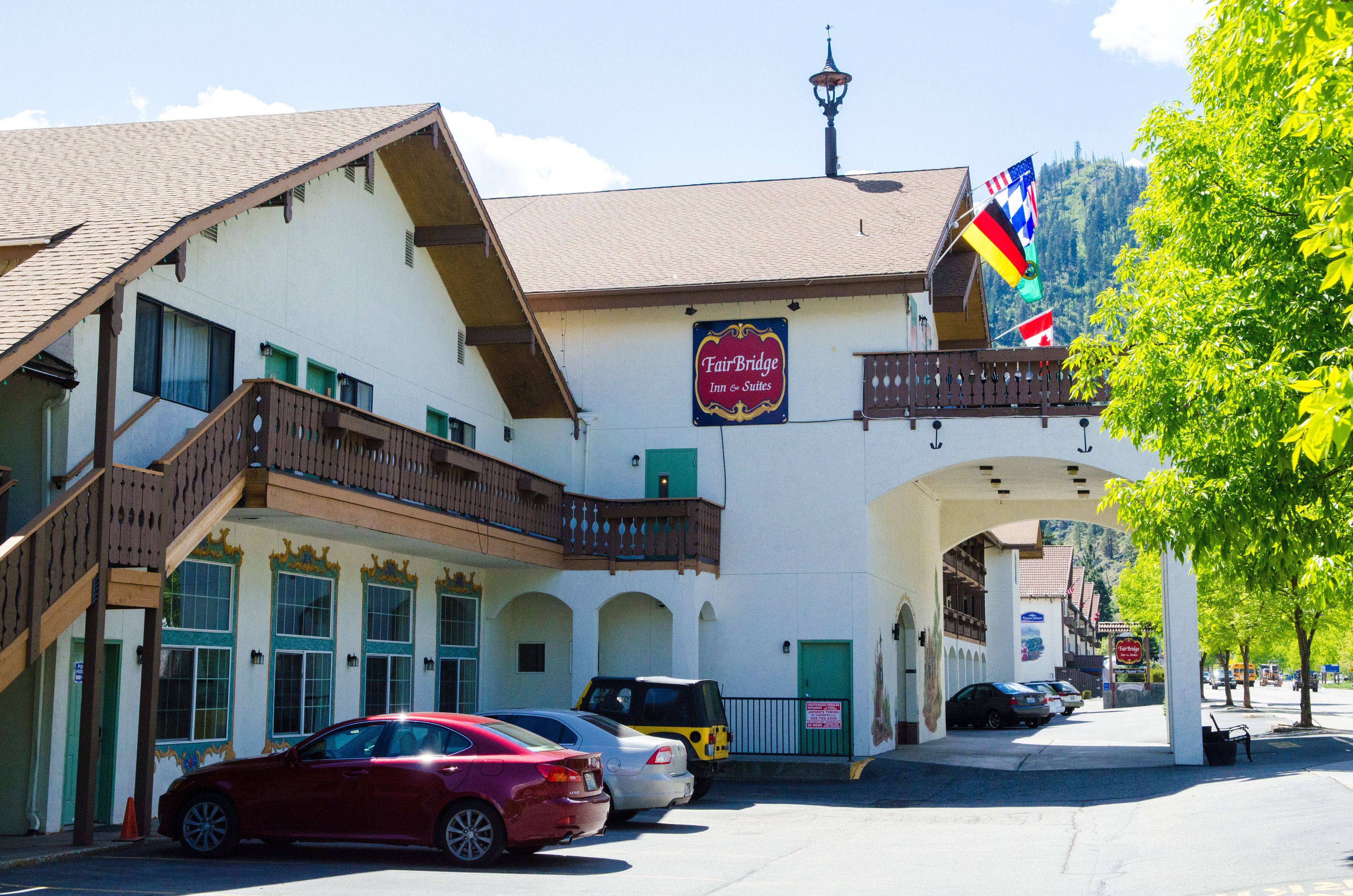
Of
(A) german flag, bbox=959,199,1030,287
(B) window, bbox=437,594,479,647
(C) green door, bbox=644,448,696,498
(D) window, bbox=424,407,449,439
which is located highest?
(A) german flag, bbox=959,199,1030,287

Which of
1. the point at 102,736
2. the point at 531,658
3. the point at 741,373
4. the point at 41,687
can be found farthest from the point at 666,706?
the point at 741,373

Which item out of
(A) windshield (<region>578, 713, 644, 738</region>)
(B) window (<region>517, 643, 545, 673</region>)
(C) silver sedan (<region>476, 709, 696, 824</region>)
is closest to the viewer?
(C) silver sedan (<region>476, 709, 696, 824</region>)

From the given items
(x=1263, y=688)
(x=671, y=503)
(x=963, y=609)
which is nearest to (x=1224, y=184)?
(x=671, y=503)

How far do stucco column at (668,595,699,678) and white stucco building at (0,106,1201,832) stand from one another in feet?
0.24

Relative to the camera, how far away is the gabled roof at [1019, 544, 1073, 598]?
246ft

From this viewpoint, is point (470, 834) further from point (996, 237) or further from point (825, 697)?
point (996, 237)

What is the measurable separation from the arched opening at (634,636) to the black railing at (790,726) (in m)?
1.60

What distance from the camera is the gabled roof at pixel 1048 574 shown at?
7512cm

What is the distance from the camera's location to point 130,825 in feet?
45.8

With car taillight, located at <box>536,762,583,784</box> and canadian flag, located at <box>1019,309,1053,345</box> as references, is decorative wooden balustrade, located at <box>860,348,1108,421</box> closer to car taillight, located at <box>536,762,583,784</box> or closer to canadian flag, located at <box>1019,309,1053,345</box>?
canadian flag, located at <box>1019,309,1053,345</box>

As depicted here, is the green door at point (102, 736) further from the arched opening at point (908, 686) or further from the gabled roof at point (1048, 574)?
the gabled roof at point (1048, 574)

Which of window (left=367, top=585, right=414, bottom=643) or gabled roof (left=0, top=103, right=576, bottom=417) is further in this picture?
→ window (left=367, top=585, right=414, bottom=643)

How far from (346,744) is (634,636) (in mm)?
13107

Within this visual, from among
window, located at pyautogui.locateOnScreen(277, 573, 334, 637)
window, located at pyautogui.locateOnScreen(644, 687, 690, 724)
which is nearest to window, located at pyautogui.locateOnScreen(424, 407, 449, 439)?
window, located at pyautogui.locateOnScreen(277, 573, 334, 637)
